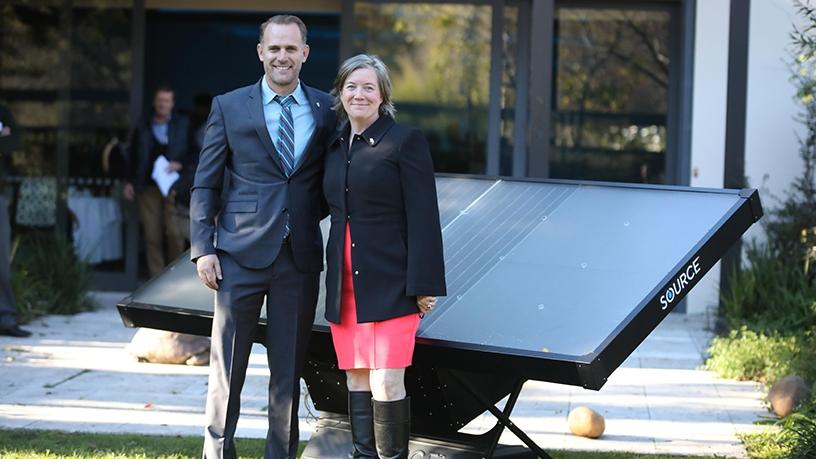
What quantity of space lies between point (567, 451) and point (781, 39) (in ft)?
18.2

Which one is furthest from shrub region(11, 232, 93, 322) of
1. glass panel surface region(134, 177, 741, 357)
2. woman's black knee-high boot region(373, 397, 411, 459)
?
woman's black knee-high boot region(373, 397, 411, 459)

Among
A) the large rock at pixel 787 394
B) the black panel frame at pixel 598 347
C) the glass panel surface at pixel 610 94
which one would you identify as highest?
the glass panel surface at pixel 610 94

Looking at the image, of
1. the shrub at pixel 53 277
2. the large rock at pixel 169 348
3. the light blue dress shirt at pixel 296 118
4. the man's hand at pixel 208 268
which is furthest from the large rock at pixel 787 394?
the shrub at pixel 53 277

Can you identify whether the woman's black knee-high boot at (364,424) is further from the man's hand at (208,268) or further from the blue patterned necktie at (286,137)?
the blue patterned necktie at (286,137)

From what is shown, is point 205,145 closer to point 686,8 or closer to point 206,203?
point 206,203

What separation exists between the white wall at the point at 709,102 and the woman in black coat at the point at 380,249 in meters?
6.17

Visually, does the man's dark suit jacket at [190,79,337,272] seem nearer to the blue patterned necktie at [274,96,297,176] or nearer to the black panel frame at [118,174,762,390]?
the blue patterned necktie at [274,96,297,176]

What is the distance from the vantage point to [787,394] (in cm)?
656

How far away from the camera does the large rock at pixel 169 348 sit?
7.90 metres

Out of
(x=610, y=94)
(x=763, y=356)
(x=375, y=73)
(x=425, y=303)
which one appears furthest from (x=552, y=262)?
(x=610, y=94)

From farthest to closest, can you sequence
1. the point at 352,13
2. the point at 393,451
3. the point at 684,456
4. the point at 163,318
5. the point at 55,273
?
1. the point at 352,13
2. the point at 55,273
3. the point at 684,456
4. the point at 163,318
5. the point at 393,451

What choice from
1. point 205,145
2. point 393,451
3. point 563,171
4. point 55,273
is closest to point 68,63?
point 55,273

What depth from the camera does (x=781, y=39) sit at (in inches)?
397

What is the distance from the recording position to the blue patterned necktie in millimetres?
4668
